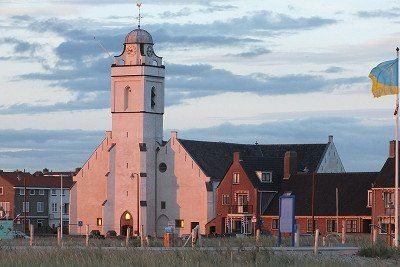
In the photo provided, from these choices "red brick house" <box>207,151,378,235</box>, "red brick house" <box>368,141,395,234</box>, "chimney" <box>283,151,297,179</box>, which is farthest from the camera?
"chimney" <box>283,151,297,179</box>

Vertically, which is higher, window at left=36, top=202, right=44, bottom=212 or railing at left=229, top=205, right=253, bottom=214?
window at left=36, top=202, right=44, bottom=212

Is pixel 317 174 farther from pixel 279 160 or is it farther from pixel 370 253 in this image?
pixel 370 253

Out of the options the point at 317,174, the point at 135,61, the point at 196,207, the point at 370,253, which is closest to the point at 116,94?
the point at 135,61

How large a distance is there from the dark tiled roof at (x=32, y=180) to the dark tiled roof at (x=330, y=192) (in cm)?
4976

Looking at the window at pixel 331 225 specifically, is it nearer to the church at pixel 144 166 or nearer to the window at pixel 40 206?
the church at pixel 144 166

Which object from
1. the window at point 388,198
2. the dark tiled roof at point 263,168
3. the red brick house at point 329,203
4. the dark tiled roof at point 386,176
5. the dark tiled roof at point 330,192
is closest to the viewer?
the window at point 388,198

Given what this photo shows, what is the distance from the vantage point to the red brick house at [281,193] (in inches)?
4466

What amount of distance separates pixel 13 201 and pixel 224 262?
385 feet

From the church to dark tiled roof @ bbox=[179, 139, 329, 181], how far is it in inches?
4.0

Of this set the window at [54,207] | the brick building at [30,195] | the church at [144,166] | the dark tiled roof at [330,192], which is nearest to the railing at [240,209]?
the dark tiled roof at [330,192]

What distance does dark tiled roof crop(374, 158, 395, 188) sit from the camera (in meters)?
108

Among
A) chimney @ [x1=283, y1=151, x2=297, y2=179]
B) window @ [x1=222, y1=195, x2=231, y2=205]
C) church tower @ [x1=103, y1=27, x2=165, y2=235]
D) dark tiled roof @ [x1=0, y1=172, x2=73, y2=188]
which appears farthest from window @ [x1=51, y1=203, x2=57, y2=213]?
chimney @ [x1=283, y1=151, x2=297, y2=179]

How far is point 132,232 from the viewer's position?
126 metres

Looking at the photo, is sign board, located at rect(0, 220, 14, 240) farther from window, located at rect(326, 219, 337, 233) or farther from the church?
the church
